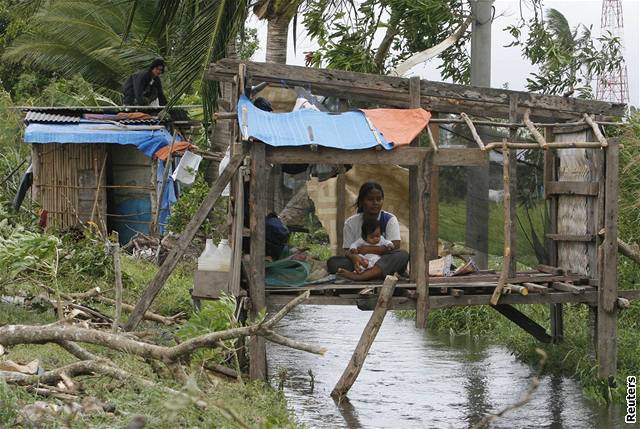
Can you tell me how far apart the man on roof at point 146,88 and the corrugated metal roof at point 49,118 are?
97 cm

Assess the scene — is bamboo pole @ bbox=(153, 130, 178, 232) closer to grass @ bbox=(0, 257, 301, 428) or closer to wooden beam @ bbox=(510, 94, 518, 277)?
grass @ bbox=(0, 257, 301, 428)

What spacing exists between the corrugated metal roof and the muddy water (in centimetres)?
481

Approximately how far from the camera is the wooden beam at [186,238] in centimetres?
848

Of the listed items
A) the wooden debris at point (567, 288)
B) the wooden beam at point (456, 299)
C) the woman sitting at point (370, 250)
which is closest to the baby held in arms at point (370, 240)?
the woman sitting at point (370, 250)

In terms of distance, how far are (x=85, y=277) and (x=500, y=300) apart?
517 centimetres

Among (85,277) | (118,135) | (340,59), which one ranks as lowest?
(85,277)

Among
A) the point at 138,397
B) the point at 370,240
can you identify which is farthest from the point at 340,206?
the point at 138,397

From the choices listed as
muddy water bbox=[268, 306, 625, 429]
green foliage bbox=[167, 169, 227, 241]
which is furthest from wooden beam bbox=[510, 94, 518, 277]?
green foliage bbox=[167, 169, 227, 241]

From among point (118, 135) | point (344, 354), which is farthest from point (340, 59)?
point (344, 354)

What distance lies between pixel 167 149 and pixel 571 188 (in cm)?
697

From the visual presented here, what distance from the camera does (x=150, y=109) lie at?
51.1 feet

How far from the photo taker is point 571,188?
976 centimetres

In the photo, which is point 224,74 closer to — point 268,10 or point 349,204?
point 349,204
